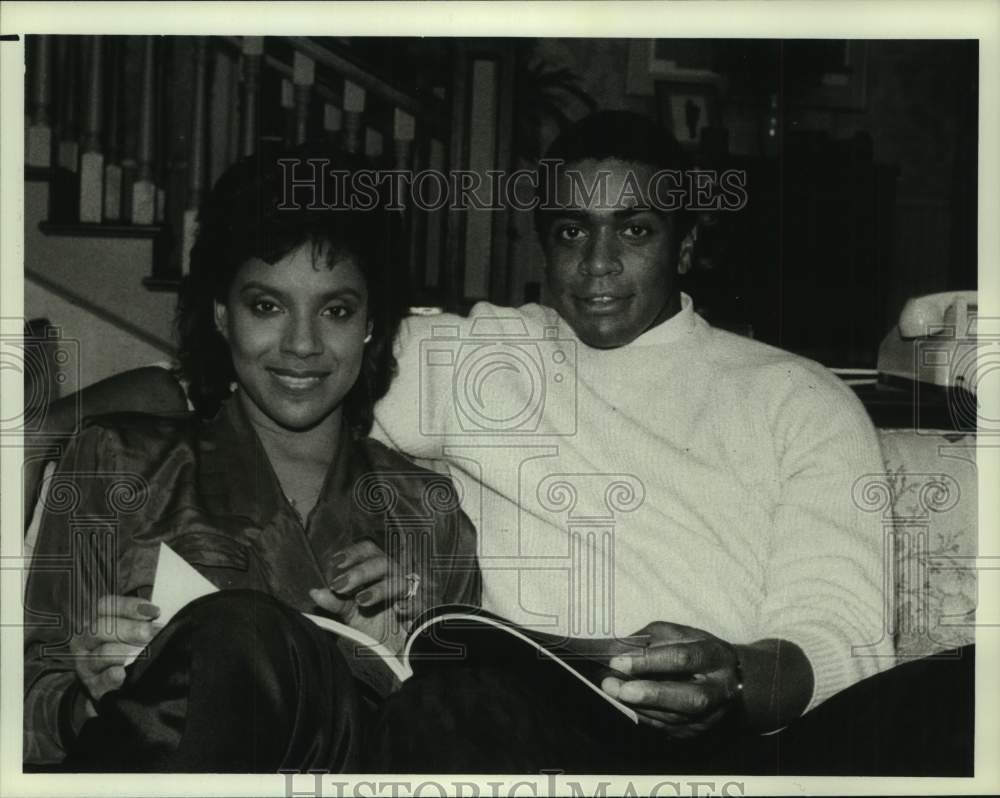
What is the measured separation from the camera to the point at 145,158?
2.44 m

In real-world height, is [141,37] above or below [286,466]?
above

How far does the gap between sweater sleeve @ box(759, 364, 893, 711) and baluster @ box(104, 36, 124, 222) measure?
61.5 inches

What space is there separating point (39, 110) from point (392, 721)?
162 centimetres

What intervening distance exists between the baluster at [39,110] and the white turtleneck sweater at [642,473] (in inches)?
36.5

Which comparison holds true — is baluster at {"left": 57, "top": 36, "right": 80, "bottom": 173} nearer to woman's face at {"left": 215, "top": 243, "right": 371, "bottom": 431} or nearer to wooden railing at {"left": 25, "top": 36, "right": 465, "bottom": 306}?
wooden railing at {"left": 25, "top": 36, "right": 465, "bottom": 306}

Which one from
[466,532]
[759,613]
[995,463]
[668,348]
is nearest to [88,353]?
[466,532]

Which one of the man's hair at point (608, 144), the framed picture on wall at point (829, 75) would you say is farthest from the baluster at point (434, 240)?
the framed picture on wall at point (829, 75)

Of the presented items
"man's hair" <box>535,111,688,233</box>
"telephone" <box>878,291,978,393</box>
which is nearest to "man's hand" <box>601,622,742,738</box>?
"telephone" <box>878,291,978,393</box>

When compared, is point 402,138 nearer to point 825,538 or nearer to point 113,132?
point 113,132

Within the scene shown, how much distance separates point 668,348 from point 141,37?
4.61 feet

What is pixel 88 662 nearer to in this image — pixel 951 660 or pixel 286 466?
pixel 286 466

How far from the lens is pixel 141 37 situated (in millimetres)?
2473

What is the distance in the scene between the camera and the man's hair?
246cm

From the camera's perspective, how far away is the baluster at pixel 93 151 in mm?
2439
